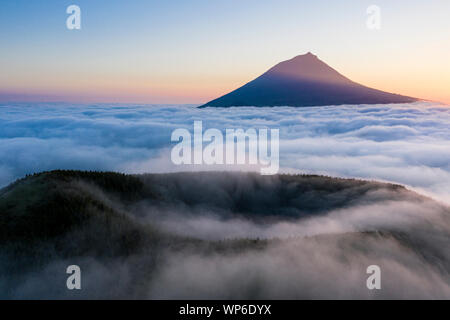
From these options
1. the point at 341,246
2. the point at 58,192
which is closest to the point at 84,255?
the point at 58,192

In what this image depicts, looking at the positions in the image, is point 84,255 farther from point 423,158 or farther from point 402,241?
point 423,158

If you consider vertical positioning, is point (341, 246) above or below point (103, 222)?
below

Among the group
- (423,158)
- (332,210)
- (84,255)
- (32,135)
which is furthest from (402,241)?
(32,135)

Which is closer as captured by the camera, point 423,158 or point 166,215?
point 166,215

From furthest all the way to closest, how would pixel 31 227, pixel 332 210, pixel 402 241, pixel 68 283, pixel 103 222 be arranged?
pixel 332 210 → pixel 402 241 → pixel 103 222 → pixel 31 227 → pixel 68 283
